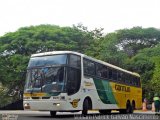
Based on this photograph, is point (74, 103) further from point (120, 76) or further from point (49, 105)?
point (120, 76)

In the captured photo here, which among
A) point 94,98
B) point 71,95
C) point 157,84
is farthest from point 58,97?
point 157,84

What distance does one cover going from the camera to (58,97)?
55.5 feet

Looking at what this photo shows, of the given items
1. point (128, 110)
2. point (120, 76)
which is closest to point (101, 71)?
point (120, 76)

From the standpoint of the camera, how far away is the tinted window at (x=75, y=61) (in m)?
17.8

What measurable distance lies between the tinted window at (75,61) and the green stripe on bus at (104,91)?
2.25m

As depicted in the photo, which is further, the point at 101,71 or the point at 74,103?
the point at 101,71

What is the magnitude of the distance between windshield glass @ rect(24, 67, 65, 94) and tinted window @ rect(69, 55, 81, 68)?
678 mm

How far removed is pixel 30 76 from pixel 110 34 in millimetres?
33627

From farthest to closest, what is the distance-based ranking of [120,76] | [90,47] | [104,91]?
1. [90,47]
2. [120,76]
3. [104,91]

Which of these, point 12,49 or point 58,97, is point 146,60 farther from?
point 58,97

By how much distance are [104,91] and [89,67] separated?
8.56 feet

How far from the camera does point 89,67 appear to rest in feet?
64.3

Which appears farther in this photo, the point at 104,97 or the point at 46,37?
the point at 46,37

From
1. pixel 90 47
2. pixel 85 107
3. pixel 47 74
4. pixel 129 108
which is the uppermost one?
pixel 90 47
